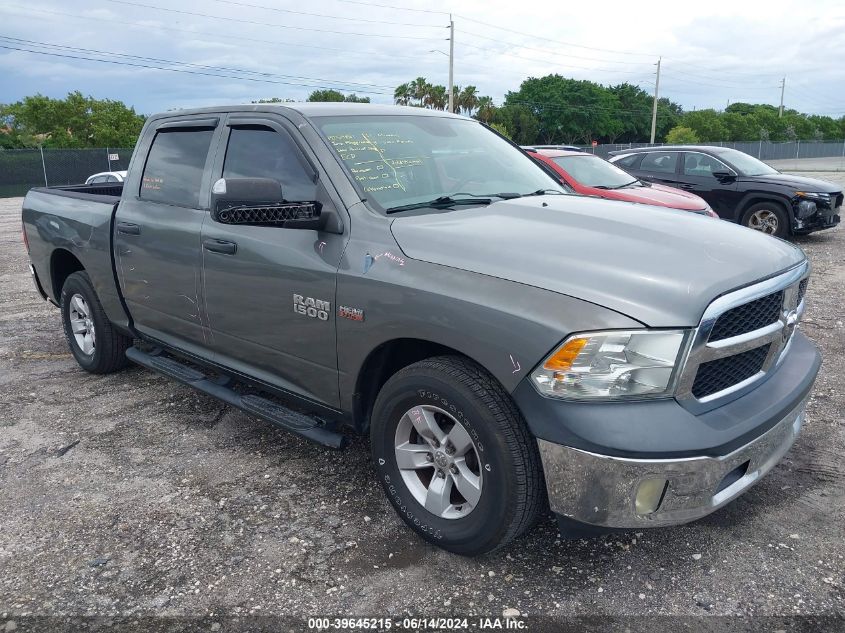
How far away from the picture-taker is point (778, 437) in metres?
2.72

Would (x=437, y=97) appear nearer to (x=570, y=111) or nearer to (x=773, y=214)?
(x=570, y=111)

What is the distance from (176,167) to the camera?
4.25 metres

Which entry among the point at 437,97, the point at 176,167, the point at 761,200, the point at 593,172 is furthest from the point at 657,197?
the point at 437,97

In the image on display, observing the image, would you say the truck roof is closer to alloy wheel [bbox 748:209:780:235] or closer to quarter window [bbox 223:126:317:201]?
quarter window [bbox 223:126:317:201]

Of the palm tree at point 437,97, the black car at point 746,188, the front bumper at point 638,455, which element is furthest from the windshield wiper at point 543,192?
the palm tree at point 437,97

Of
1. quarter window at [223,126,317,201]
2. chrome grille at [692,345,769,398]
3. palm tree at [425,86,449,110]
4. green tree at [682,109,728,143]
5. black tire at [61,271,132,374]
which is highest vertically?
palm tree at [425,86,449,110]

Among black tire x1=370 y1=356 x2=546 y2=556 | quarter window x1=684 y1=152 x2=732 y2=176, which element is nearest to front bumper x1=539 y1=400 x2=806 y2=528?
black tire x1=370 y1=356 x2=546 y2=556

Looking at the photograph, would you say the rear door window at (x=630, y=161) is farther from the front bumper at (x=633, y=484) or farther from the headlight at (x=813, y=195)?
the front bumper at (x=633, y=484)

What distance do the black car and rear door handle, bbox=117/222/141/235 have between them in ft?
30.8

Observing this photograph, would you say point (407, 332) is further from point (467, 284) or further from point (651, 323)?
point (651, 323)

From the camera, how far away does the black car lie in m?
10.7

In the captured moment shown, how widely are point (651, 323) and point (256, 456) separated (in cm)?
250

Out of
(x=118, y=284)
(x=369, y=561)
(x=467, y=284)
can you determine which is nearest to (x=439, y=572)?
(x=369, y=561)

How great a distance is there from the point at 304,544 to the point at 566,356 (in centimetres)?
152
